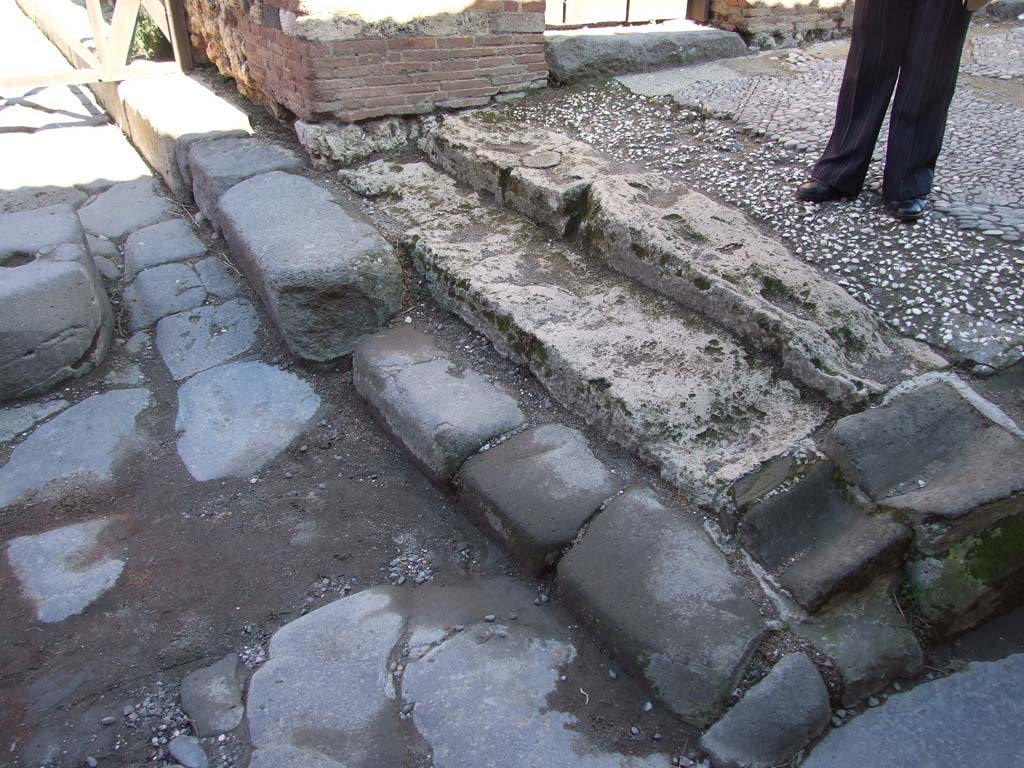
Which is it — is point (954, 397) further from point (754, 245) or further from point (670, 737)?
point (670, 737)

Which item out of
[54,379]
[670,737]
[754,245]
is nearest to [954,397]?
[754,245]

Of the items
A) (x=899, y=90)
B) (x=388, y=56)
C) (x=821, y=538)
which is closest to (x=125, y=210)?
(x=388, y=56)

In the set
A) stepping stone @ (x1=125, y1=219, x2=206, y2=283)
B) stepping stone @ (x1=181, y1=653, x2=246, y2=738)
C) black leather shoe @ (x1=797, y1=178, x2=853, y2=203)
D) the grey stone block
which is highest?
the grey stone block

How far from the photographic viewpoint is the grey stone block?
4207 mm

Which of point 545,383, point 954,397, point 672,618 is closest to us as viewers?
point 672,618

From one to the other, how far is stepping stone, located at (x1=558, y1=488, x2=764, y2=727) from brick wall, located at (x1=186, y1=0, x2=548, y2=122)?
2.44m

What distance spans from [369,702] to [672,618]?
70cm

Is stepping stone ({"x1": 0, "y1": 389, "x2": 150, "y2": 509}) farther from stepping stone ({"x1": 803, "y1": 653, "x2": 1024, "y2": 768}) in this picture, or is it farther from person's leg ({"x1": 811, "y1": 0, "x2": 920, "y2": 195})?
person's leg ({"x1": 811, "y1": 0, "x2": 920, "y2": 195})

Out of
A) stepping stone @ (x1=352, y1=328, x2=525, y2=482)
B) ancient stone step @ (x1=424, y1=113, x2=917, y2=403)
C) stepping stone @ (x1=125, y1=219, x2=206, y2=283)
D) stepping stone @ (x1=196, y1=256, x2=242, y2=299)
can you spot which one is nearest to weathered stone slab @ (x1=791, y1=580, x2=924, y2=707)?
ancient stone step @ (x1=424, y1=113, x2=917, y2=403)

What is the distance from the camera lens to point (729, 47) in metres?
4.73

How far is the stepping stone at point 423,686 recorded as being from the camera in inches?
64.2

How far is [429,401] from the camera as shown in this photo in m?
2.38

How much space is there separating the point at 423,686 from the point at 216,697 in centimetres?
47

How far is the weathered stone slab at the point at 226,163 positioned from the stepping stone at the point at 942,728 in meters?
3.03
